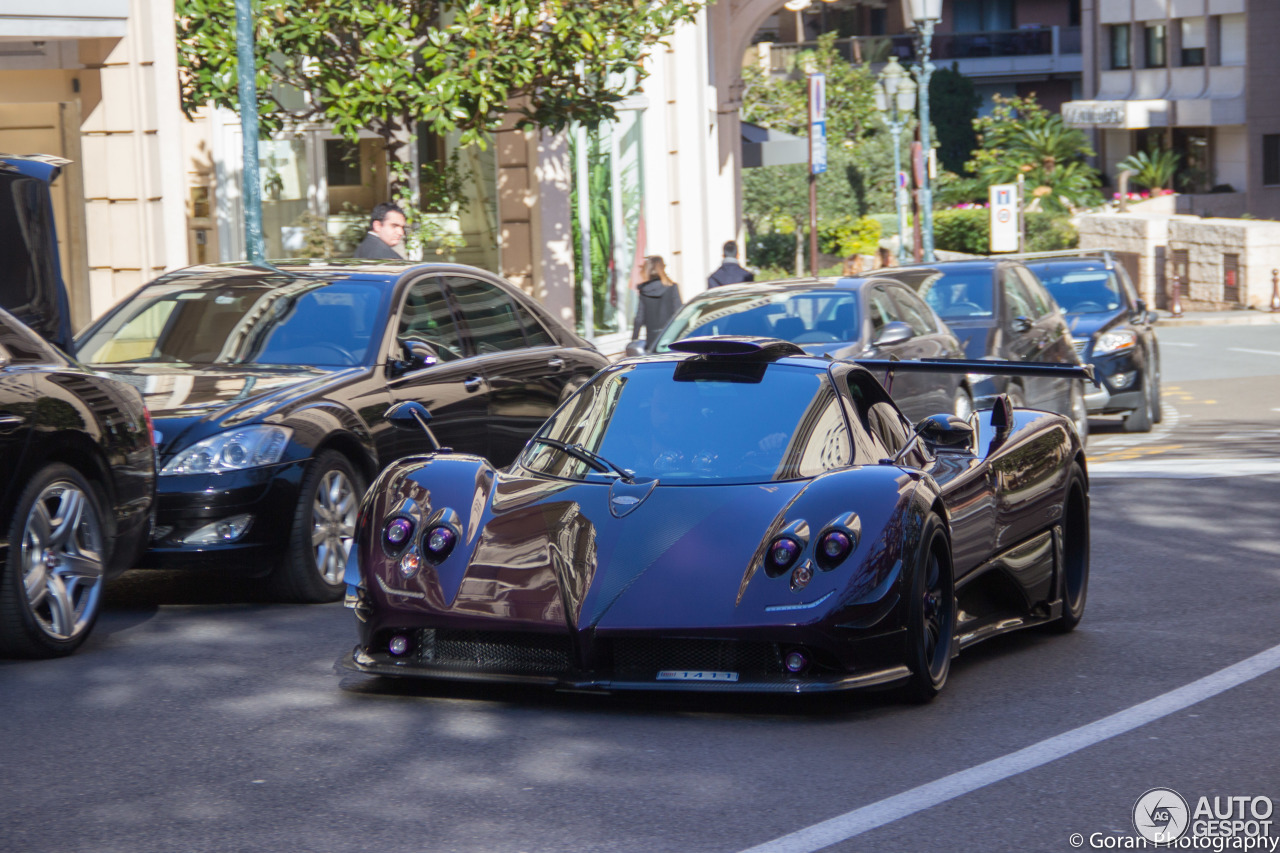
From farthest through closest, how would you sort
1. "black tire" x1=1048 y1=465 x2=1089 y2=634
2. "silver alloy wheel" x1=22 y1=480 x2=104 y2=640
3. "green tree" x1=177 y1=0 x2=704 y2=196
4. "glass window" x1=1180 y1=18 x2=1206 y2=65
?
"glass window" x1=1180 y1=18 x2=1206 y2=65 → "green tree" x1=177 y1=0 x2=704 y2=196 → "black tire" x1=1048 y1=465 x2=1089 y2=634 → "silver alloy wheel" x1=22 y1=480 x2=104 y2=640

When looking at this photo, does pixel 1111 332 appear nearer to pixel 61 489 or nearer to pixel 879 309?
pixel 879 309

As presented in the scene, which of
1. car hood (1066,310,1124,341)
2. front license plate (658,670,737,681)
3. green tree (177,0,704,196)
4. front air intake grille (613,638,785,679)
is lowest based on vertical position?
front license plate (658,670,737,681)

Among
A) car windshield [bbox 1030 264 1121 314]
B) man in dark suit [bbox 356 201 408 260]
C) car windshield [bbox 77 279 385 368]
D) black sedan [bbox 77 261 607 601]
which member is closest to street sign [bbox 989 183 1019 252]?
car windshield [bbox 1030 264 1121 314]

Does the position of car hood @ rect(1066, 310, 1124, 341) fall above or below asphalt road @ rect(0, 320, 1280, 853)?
above

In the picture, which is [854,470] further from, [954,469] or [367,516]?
[367,516]

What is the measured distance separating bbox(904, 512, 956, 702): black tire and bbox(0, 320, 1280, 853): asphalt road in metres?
0.10

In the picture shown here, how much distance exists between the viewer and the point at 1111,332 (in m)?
18.3

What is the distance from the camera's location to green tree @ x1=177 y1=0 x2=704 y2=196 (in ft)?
50.5

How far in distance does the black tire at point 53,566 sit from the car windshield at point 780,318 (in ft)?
19.6

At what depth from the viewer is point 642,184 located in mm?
25641

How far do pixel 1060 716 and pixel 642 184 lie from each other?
794 inches

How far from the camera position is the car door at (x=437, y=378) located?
9.12 m

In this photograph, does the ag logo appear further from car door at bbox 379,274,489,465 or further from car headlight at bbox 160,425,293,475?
car door at bbox 379,274,489,465

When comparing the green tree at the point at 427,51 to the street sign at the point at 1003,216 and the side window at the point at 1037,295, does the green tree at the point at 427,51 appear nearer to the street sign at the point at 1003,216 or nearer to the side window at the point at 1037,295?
the side window at the point at 1037,295
